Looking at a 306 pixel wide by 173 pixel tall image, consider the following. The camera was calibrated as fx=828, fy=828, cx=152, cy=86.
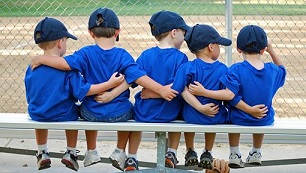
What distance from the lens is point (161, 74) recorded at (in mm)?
5629

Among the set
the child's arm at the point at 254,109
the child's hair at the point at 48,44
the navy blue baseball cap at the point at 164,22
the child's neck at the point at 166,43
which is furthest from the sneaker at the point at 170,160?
the child's hair at the point at 48,44

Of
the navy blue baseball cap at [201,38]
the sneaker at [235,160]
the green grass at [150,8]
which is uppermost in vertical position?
the navy blue baseball cap at [201,38]

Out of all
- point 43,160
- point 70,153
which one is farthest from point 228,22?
point 43,160

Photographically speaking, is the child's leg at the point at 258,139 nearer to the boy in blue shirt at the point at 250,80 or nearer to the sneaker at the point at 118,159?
the boy in blue shirt at the point at 250,80

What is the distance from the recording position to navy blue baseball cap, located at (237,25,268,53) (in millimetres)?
5484

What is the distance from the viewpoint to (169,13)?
5719 millimetres

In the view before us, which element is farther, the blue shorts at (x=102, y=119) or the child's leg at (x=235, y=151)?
the child's leg at (x=235, y=151)

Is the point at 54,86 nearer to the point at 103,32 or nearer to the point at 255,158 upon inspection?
the point at 103,32

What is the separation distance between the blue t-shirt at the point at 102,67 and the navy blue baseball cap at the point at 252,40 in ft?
2.31

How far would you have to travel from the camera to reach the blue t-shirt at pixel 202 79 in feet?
18.0

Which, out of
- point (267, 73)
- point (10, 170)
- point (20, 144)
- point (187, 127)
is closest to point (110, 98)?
point (187, 127)

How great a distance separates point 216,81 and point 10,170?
8.11ft

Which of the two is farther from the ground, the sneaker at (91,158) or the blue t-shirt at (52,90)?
the blue t-shirt at (52,90)

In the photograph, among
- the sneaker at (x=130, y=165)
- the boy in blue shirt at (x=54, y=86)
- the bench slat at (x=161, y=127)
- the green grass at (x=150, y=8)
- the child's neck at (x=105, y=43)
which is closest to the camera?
the bench slat at (x=161, y=127)
